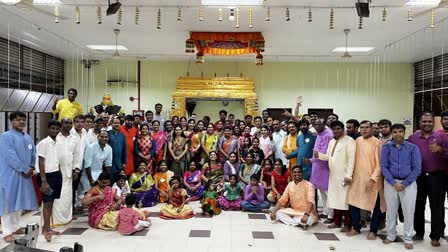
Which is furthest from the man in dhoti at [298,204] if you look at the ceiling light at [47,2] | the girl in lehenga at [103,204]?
the ceiling light at [47,2]

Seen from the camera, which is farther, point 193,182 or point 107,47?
point 107,47

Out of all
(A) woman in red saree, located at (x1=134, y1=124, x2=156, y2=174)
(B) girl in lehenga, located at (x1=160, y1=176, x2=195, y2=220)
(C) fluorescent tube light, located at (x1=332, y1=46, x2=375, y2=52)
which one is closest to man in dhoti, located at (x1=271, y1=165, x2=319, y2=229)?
(B) girl in lehenga, located at (x1=160, y1=176, x2=195, y2=220)

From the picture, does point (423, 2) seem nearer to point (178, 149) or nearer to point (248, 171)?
point (248, 171)

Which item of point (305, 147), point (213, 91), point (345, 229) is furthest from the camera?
point (213, 91)

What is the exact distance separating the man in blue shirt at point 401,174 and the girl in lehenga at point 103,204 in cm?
325

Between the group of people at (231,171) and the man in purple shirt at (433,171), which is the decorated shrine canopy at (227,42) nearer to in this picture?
the group of people at (231,171)

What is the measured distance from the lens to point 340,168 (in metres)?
4.32

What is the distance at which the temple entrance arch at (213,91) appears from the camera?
10.4 m

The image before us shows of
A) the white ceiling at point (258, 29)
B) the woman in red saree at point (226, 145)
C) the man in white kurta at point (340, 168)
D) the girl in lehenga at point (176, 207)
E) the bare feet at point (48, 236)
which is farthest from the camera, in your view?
the woman in red saree at point (226, 145)

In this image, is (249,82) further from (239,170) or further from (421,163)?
(421,163)

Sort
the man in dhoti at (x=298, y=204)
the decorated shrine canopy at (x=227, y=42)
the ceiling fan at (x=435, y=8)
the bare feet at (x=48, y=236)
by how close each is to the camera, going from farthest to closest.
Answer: the decorated shrine canopy at (x=227, y=42) < the ceiling fan at (x=435, y=8) < the man in dhoti at (x=298, y=204) < the bare feet at (x=48, y=236)

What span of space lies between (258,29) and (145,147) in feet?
11.1

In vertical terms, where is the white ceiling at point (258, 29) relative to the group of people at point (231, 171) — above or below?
above

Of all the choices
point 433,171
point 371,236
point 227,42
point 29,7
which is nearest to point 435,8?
point 433,171
